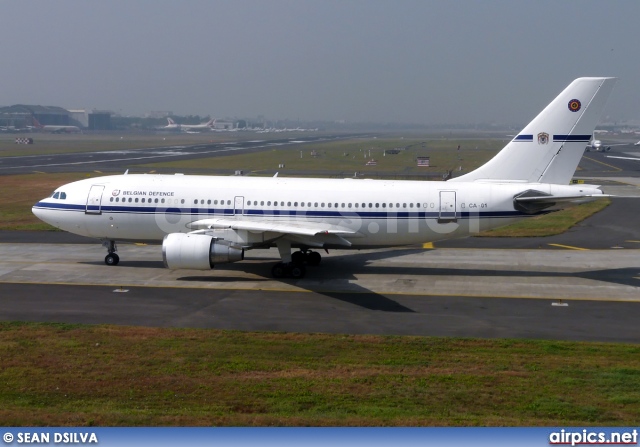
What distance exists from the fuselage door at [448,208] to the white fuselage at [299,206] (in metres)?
0.05

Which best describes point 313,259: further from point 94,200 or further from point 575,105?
point 575,105

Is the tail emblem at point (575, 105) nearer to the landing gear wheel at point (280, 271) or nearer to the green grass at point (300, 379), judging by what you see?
the green grass at point (300, 379)

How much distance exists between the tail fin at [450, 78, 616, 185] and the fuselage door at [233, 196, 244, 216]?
41.7ft

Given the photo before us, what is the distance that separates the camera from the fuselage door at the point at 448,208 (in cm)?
3083


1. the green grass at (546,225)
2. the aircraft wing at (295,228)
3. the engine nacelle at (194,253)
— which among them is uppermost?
the aircraft wing at (295,228)

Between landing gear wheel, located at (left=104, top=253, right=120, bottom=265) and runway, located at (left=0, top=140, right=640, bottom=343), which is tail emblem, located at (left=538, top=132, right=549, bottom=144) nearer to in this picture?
runway, located at (left=0, top=140, right=640, bottom=343)

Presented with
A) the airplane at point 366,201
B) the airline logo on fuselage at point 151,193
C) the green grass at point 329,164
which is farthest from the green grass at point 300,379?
the green grass at point 329,164

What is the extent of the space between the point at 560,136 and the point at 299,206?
41.5 feet

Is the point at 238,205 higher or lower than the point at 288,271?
higher

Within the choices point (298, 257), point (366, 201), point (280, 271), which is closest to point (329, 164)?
point (298, 257)

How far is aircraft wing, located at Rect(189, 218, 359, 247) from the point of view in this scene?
2840cm

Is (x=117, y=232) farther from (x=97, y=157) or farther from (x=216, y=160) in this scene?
(x=97, y=157)

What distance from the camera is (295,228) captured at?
2897 cm

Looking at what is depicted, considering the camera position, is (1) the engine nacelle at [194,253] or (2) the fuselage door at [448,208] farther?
(2) the fuselage door at [448,208]
